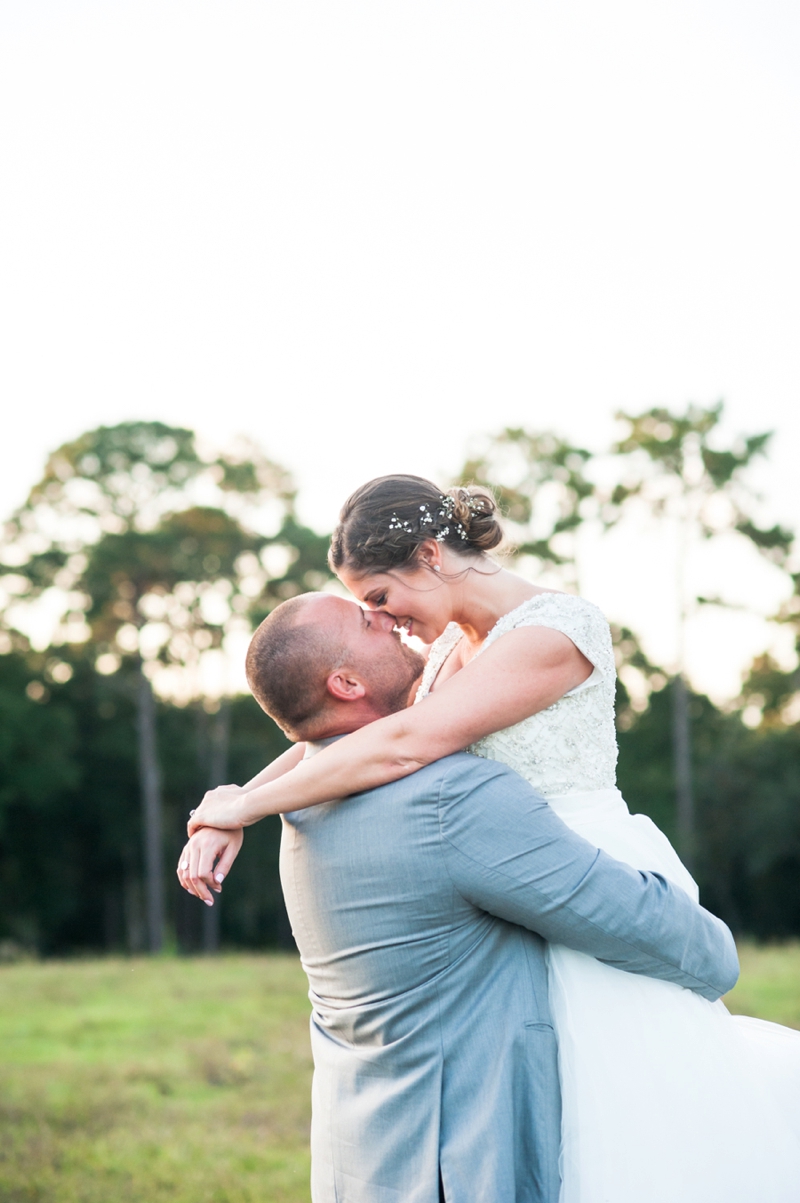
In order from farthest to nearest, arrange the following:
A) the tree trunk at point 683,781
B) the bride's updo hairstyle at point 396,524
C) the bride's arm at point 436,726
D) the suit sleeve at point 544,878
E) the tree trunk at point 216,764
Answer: the tree trunk at point 216,764
the tree trunk at point 683,781
the bride's updo hairstyle at point 396,524
the bride's arm at point 436,726
the suit sleeve at point 544,878

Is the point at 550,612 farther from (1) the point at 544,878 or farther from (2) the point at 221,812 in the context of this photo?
(2) the point at 221,812

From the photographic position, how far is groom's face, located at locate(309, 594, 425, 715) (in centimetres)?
258

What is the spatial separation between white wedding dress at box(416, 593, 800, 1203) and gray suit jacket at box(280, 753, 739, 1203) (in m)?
0.06

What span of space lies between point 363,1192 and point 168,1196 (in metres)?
3.81

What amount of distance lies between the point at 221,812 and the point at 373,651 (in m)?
0.53

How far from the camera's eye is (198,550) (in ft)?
83.3

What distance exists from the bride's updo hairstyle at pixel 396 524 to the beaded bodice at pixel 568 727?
34 cm

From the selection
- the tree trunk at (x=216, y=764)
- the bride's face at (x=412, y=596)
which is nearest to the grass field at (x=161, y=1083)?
the bride's face at (x=412, y=596)

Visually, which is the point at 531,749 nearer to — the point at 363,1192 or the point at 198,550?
the point at 363,1192

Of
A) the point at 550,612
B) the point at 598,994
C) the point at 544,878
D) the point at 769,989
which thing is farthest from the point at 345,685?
the point at 769,989

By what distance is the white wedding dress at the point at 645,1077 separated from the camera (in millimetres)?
2383

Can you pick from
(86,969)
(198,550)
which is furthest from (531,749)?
(198,550)

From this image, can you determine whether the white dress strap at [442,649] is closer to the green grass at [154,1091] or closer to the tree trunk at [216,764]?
the green grass at [154,1091]

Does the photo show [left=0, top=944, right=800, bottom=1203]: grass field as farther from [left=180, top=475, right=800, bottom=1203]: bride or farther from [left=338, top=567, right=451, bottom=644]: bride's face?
[left=338, top=567, right=451, bottom=644]: bride's face
